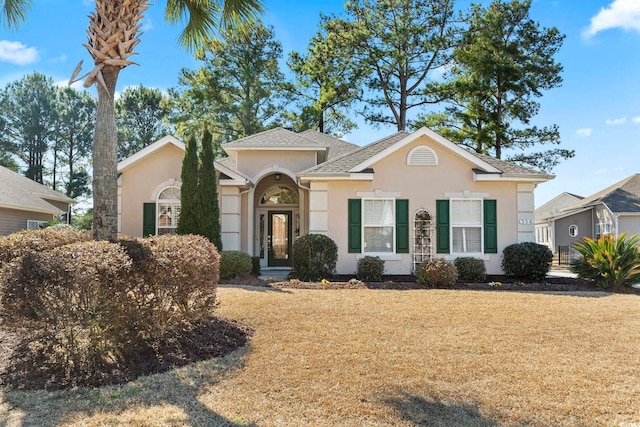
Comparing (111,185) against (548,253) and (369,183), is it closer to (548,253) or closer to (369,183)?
(369,183)

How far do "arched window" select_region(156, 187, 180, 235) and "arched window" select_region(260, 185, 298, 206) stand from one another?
3992mm

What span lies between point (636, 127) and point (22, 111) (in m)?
44.0

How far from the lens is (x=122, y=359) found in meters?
5.31

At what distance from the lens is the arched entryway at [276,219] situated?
1780 centimetres

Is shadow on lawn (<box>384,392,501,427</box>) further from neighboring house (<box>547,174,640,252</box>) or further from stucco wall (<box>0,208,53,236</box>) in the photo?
neighboring house (<box>547,174,640,252</box>)

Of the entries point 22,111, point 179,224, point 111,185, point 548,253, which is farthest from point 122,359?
point 22,111

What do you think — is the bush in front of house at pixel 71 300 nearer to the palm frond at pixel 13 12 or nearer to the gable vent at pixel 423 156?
the palm frond at pixel 13 12

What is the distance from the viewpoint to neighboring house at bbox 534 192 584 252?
108 feet

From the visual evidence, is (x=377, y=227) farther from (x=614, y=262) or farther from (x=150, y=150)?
(x=150, y=150)

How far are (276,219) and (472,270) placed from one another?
8331 mm

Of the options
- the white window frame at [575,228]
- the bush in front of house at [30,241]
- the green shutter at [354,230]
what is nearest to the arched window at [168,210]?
the green shutter at [354,230]

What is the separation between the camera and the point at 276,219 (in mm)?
17984

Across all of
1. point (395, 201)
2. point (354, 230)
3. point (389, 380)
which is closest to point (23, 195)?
point (354, 230)

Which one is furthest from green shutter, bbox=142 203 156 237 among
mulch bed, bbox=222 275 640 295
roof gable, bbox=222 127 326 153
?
mulch bed, bbox=222 275 640 295
